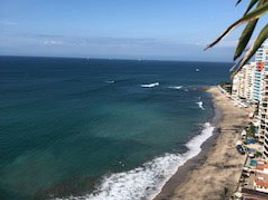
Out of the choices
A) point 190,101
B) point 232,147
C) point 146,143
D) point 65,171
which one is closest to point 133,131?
point 146,143

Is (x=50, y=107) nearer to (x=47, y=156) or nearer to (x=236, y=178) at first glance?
(x=47, y=156)

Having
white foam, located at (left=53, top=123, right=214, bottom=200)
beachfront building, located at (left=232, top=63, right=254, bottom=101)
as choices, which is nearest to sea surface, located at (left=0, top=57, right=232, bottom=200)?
white foam, located at (left=53, top=123, right=214, bottom=200)

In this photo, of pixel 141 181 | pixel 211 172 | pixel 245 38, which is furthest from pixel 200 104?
pixel 245 38

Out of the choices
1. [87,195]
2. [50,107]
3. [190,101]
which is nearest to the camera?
[87,195]

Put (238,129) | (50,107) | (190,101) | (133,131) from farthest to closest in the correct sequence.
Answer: (190,101) → (50,107) → (238,129) → (133,131)

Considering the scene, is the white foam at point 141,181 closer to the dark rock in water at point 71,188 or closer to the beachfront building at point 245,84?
the dark rock in water at point 71,188

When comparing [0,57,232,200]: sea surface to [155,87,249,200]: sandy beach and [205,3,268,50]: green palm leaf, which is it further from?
[205,3,268,50]: green palm leaf

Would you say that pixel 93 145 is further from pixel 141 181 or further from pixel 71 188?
pixel 71 188
